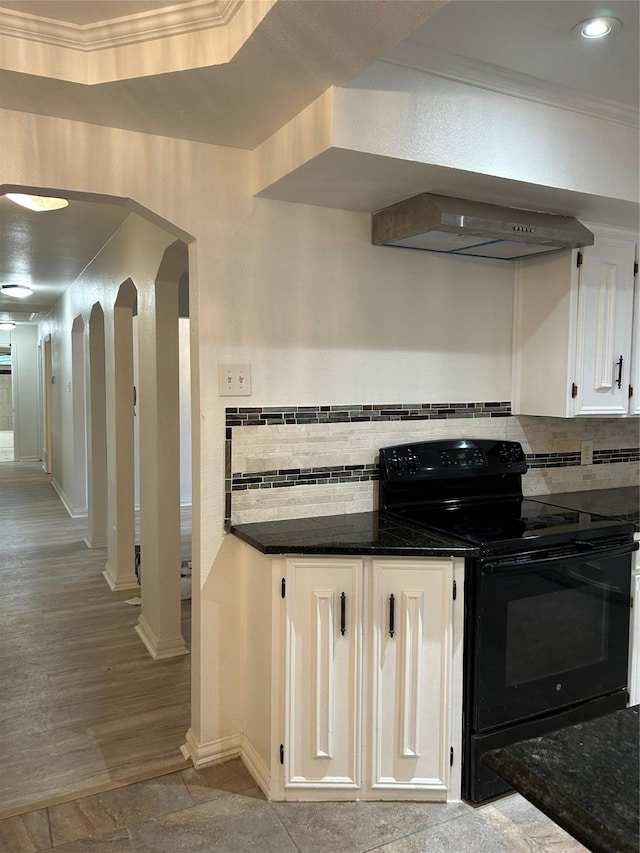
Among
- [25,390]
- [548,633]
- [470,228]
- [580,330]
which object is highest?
[470,228]

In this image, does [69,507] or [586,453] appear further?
[69,507]

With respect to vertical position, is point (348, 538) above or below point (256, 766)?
above

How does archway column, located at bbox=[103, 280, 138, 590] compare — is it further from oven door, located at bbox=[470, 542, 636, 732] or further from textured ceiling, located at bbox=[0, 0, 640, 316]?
oven door, located at bbox=[470, 542, 636, 732]

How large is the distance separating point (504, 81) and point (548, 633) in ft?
5.99

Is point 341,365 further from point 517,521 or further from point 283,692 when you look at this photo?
point 283,692

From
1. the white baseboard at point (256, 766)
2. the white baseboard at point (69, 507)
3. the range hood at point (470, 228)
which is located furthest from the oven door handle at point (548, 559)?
the white baseboard at point (69, 507)

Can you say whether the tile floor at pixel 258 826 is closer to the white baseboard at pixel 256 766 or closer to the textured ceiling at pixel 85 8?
the white baseboard at pixel 256 766

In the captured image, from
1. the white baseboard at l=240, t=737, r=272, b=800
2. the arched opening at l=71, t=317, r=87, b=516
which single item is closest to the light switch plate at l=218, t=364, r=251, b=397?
the white baseboard at l=240, t=737, r=272, b=800

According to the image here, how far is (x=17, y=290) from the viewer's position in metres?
6.36

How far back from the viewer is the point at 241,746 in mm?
2428

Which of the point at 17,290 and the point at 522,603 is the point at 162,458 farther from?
the point at 17,290

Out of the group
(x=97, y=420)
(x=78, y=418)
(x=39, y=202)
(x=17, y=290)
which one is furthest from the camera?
(x=78, y=418)

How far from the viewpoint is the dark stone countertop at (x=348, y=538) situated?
6.73 feet

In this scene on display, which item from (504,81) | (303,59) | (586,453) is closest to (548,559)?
(586,453)
